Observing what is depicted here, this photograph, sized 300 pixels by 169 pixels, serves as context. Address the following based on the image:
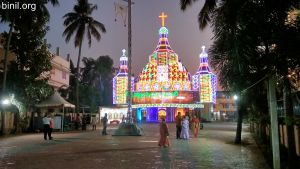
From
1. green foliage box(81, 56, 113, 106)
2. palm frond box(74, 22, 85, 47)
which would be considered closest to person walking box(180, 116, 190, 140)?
palm frond box(74, 22, 85, 47)

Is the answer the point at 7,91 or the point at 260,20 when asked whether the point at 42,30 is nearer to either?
the point at 7,91

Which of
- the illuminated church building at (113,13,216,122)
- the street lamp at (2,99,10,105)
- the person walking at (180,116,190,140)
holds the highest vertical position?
the illuminated church building at (113,13,216,122)

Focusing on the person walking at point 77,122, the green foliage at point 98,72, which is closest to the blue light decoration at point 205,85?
the green foliage at point 98,72

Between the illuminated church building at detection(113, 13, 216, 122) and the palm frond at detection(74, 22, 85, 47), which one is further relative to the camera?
the illuminated church building at detection(113, 13, 216, 122)

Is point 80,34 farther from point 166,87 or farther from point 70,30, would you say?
point 166,87

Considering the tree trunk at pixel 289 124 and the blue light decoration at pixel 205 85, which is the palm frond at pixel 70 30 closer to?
the blue light decoration at pixel 205 85

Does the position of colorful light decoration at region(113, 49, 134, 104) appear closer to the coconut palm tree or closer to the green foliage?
the green foliage

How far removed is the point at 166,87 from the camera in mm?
65125

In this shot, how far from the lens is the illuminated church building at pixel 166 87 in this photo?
65.2 m

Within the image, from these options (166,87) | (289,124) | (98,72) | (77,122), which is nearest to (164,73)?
(166,87)

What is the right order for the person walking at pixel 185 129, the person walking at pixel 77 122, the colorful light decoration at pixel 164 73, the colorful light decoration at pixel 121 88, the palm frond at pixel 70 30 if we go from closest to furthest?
the person walking at pixel 185 129
the person walking at pixel 77 122
the palm frond at pixel 70 30
the colorful light decoration at pixel 164 73
the colorful light decoration at pixel 121 88

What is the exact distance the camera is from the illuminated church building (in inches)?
2566

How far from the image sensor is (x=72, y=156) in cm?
1382

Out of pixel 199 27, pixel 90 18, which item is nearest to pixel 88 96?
pixel 90 18
